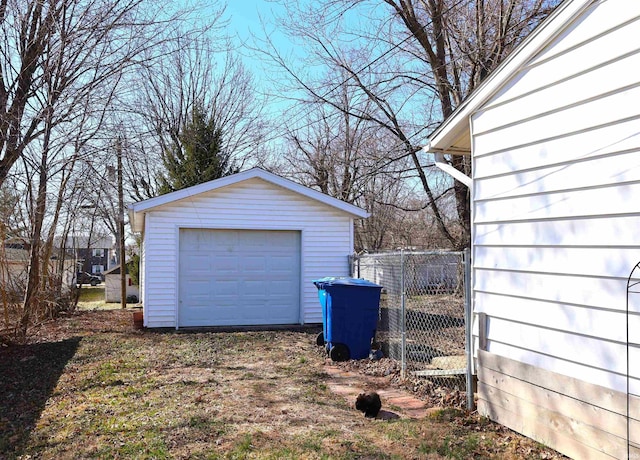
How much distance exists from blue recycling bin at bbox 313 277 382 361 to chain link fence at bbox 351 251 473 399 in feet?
0.95

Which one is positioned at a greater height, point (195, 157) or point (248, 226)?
point (195, 157)

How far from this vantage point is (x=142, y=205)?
10.6 metres

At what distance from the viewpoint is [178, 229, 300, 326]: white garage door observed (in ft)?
36.7

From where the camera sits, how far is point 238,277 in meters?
11.4

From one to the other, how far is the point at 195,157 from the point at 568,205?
790 inches

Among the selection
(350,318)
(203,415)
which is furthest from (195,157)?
(203,415)

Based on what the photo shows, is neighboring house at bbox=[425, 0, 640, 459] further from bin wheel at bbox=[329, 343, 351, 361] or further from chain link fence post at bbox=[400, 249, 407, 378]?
bin wheel at bbox=[329, 343, 351, 361]

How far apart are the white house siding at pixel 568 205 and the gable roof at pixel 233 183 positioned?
6.76m

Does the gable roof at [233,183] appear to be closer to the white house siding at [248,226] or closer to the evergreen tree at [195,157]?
the white house siding at [248,226]

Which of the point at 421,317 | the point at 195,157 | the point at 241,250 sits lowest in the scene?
the point at 421,317

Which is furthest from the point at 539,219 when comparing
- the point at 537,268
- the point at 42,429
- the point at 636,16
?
the point at 42,429

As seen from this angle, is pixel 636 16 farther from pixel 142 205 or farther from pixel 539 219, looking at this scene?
pixel 142 205

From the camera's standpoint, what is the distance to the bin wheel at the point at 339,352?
7590 millimetres

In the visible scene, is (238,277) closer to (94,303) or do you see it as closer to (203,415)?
(203,415)
